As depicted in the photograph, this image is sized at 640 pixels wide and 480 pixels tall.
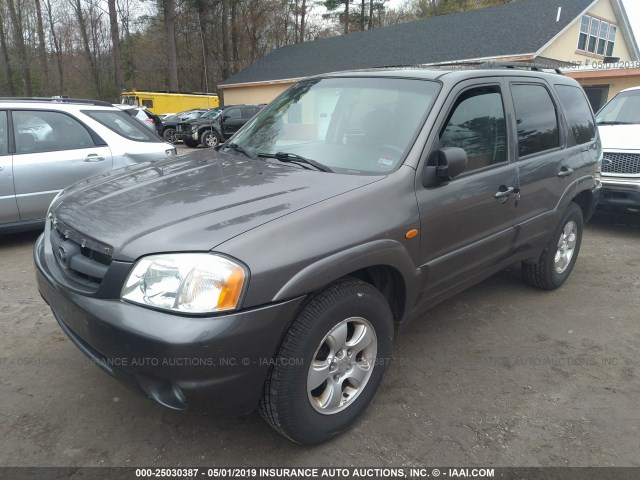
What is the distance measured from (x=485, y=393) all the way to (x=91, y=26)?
44.8 m

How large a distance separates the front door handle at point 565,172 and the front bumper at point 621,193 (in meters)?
2.96

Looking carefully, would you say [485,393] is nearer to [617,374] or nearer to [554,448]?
[554,448]

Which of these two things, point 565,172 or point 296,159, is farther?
point 565,172

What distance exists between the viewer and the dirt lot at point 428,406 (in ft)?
7.75

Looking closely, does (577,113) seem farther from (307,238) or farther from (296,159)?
(307,238)

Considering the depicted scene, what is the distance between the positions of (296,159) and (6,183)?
380 cm

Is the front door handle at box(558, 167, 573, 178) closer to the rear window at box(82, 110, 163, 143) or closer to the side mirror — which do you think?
the side mirror

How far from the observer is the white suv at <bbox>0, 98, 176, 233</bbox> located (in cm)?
510

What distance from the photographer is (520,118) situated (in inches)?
137

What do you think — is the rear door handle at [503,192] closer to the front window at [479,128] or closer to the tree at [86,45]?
the front window at [479,128]

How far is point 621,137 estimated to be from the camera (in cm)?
663

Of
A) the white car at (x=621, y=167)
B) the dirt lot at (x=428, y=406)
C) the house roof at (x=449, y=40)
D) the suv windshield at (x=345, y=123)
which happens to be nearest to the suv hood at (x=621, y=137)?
the white car at (x=621, y=167)

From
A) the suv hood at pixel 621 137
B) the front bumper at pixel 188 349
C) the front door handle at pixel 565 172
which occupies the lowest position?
the front bumper at pixel 188 349

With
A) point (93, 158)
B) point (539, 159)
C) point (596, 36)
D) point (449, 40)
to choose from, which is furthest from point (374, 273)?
point (596, 36)
